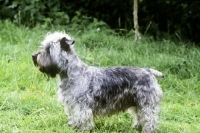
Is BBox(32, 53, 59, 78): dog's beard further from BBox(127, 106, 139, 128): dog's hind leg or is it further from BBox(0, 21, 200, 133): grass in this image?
BBox(127, 106, 139, 128): dog's hind leg

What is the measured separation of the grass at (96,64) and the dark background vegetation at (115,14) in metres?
0.57

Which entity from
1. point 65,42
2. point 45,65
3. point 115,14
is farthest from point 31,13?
point 45,65

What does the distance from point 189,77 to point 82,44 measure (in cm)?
233

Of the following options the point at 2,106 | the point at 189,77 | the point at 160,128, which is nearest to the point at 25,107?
the point at 2,106

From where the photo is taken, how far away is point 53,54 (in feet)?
18.4

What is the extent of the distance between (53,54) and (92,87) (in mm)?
652

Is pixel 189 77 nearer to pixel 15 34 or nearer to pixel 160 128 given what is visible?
pixel 160 128

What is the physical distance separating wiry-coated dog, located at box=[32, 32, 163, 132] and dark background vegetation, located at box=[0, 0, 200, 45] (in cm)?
439

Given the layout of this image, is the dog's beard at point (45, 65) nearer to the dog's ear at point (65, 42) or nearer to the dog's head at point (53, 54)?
the dog's head at point (53, 54)

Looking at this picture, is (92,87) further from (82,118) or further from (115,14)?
(115,14)

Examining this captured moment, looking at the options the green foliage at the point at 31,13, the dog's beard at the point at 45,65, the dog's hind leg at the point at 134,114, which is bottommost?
the dog's hind leg at the point at 134,114

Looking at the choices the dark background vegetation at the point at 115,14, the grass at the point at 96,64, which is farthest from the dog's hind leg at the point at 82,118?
the dark background vegetation at the point at 115,14

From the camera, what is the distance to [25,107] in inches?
245

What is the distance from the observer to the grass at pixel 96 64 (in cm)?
597
